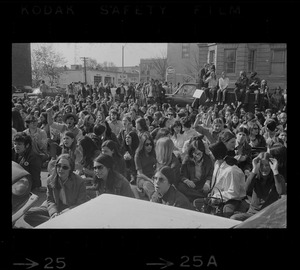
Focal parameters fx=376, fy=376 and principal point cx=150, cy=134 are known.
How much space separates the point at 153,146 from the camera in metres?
2.82

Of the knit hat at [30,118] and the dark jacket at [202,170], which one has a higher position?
the knit hat at [30,118]

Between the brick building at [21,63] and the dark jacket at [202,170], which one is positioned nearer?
the brick building at [21,63]

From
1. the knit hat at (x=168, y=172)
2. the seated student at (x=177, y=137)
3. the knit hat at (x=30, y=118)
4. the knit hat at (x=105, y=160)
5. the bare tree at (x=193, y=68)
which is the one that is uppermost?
the bare tree at (x=193, y=68)

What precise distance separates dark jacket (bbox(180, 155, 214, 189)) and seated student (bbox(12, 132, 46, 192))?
103cm

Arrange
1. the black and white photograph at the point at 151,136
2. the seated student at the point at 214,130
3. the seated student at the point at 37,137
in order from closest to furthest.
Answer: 1. the black and white photograph at the point at 151,136
2. the seated student at the point at 37,137
3. the seated student at the point at 214,130

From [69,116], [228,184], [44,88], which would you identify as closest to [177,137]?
[228,184]

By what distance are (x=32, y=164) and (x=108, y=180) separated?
1.81 feet

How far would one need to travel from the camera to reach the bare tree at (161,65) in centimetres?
266

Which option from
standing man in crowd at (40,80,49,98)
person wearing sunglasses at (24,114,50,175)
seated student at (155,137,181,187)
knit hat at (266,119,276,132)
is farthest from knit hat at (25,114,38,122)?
knit hat at (266,119,276,132)

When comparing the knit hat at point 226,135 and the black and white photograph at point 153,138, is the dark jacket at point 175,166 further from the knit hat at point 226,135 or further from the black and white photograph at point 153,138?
the knit hat at point 226,135

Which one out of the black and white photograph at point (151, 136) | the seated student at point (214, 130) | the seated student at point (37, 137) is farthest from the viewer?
the seated student at point (214, 130)

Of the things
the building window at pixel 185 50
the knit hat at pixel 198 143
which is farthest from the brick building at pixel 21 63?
the knit hat at pixel 198 143

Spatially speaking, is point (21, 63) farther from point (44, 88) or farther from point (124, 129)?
point (124, 129)
